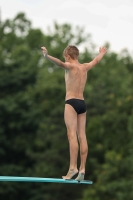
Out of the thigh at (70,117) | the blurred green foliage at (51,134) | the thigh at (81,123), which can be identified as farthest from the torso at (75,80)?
the blurred green foliage at (51,134)

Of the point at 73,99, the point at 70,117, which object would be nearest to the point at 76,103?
the point at 73,99

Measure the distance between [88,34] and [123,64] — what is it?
419 centimetres

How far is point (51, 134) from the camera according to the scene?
60312 millimetres

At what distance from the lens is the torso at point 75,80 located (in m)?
14.4

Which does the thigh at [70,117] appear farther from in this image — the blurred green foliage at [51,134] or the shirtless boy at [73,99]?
the blurred green foliage at [51,134]

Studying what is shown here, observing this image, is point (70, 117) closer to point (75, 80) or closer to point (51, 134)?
point (75, 80)

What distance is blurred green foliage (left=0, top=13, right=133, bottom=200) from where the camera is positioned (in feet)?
175

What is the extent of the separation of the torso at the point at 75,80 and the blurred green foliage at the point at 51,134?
3496 centimetres

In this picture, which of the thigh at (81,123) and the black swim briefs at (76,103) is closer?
the black swim briefs at (76,103)

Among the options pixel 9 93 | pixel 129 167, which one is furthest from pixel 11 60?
pixel 129 167

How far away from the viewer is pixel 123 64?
75562mm

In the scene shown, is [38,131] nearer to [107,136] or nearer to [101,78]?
[107,136]

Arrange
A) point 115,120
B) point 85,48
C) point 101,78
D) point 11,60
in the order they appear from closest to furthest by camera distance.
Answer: point 115,120, point 11,60, point 101,78, point 85,48

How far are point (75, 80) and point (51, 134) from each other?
45968 mm
